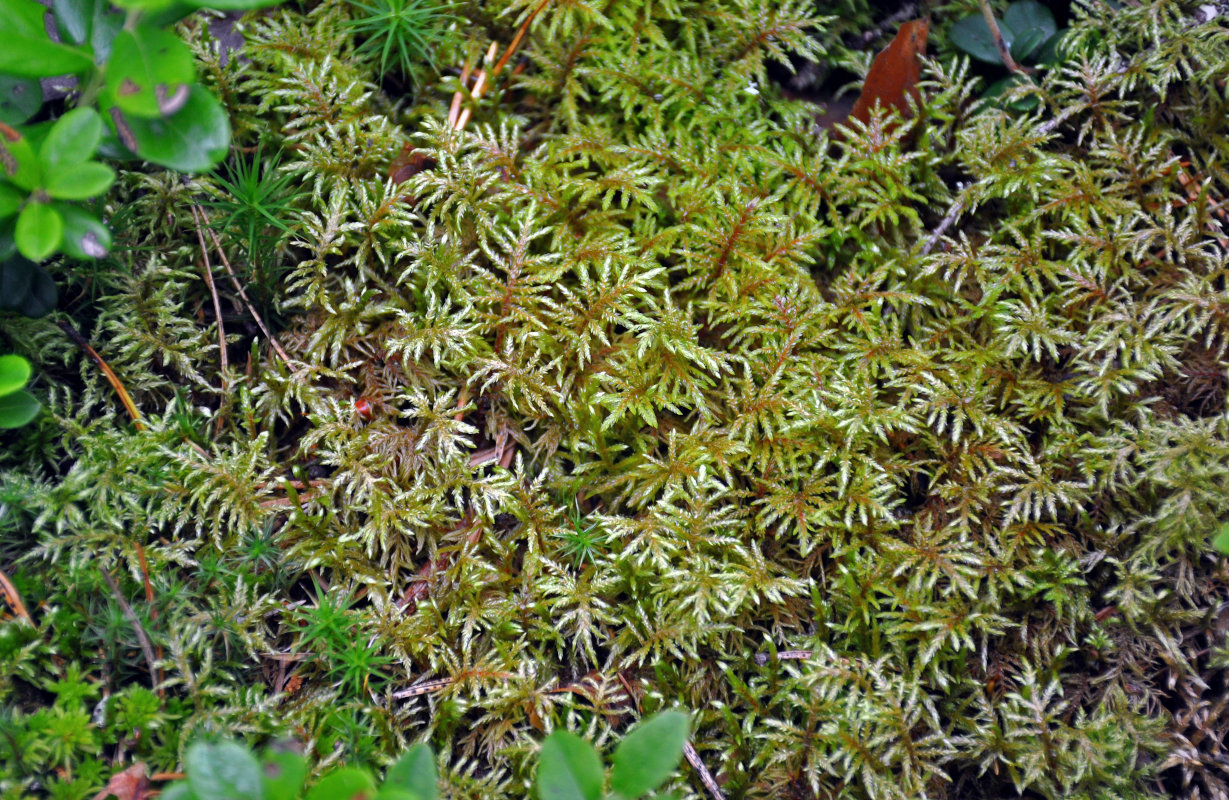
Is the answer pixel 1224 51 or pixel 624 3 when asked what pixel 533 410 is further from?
pixel 1224 51

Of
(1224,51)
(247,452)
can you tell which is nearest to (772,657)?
(247,452)

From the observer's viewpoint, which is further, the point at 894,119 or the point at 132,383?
the point at 894,119

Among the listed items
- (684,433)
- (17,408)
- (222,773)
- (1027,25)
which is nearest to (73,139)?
(17,408)

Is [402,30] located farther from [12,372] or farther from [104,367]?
[12,372]

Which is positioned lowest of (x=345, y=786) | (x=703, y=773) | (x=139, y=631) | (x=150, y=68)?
(x=703, y=773)

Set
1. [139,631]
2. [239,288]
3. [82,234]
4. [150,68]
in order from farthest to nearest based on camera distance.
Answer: [239,288] → [139,631] → [82,234] → [150,68]

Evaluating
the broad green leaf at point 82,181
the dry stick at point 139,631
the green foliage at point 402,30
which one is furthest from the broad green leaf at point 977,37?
the dry stick at point 139,631

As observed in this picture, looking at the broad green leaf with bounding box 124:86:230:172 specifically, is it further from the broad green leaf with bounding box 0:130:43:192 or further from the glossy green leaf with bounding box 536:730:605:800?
the glossy green leaf with bounding box 536:730:605:800

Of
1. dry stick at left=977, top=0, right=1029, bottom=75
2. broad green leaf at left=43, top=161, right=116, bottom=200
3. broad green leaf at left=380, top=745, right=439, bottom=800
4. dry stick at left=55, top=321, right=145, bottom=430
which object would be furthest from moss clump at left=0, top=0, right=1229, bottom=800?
broad green leaf at left=43, top=161, right=116, bottom=200
